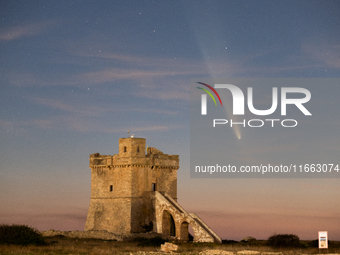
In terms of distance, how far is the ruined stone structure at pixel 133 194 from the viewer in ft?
195

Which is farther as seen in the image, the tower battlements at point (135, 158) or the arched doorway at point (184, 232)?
the tower battlements at point (135, 158)

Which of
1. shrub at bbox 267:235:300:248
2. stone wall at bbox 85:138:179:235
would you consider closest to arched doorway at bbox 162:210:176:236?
stone wall at bbox 85:138:179:235

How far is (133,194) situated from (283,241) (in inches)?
635

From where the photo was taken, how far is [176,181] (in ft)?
209

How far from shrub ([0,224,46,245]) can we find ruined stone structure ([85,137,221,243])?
11268 mm

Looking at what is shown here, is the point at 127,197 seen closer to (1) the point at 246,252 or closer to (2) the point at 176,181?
(2) the point at 176,181

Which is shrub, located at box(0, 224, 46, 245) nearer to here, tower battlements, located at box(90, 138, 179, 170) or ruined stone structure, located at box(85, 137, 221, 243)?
ruined stone structure, located at box(85, 137, 221, 243)

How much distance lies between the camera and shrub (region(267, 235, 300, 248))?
51.4 meters

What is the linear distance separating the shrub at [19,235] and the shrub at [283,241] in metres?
19.8

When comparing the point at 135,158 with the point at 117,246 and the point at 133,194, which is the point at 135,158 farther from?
the point at 117,246

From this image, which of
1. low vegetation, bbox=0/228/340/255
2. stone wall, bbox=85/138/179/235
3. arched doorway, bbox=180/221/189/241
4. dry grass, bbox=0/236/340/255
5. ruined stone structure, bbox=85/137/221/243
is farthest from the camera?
stone wall, bbox=85/138/179/235

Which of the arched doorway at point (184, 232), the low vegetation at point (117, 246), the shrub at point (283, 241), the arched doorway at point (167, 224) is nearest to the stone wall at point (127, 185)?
the arched doorway at point (167, 224)

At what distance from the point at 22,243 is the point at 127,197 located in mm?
14684

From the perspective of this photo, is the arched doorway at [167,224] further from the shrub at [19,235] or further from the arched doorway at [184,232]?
the shrub at [19,235]
